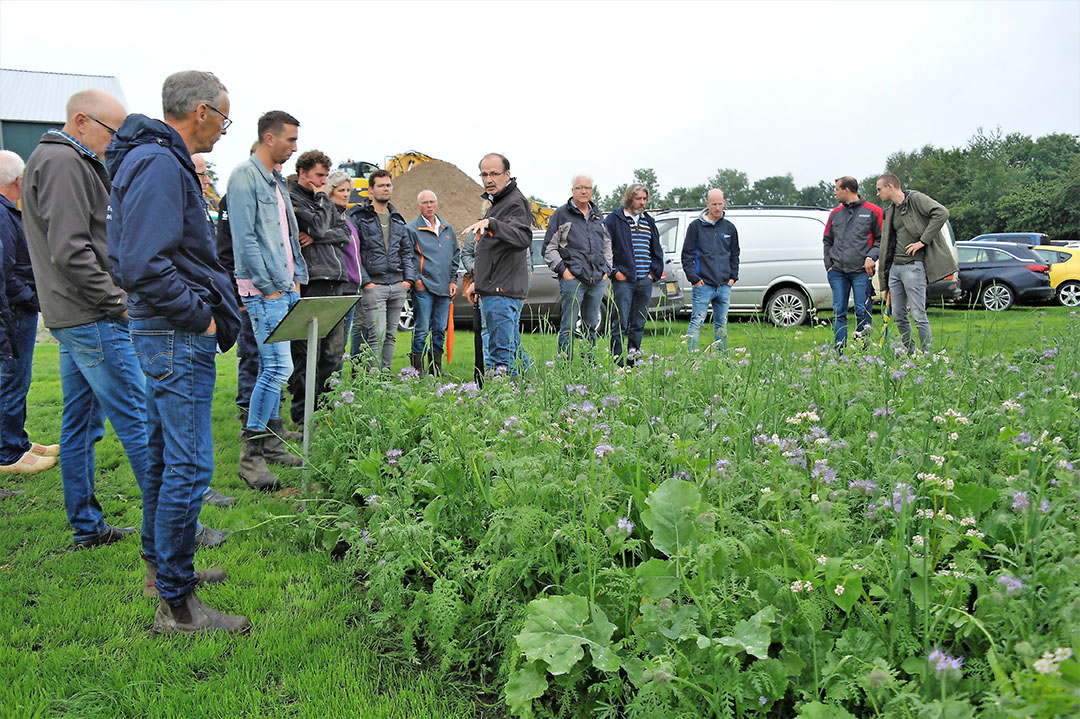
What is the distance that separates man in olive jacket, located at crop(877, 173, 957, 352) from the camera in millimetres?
7746

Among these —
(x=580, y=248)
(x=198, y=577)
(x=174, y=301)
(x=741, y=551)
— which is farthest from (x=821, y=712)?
(x=580, y=248)

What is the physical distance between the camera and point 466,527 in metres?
3.10

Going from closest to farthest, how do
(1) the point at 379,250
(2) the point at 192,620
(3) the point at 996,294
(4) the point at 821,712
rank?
1. (4) the point at 821,712
2. (2) the point at 192,620
3. (1) the point at 379,250
4. (3) the point at 996,294

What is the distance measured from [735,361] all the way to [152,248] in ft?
11.6

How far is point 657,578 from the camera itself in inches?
88.7

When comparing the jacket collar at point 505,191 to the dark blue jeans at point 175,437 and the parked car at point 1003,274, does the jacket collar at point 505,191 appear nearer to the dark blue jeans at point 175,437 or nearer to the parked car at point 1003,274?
the dark blue jeans at point 175,437

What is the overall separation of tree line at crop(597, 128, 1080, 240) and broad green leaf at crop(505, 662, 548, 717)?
35.8 metres

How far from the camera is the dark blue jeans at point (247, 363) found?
598cm

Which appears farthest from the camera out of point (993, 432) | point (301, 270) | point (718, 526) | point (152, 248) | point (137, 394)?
point (301, 270)

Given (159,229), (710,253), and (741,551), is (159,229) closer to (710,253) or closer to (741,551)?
(741,551)

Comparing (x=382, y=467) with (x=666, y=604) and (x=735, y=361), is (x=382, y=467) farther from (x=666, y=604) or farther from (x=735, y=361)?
(x=735, y=361)

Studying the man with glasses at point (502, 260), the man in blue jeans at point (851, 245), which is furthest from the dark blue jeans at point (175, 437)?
the man in blue jeans at point (851, 245)

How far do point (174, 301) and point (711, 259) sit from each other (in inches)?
277

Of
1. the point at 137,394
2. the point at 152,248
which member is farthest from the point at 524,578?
the point at 137,394
